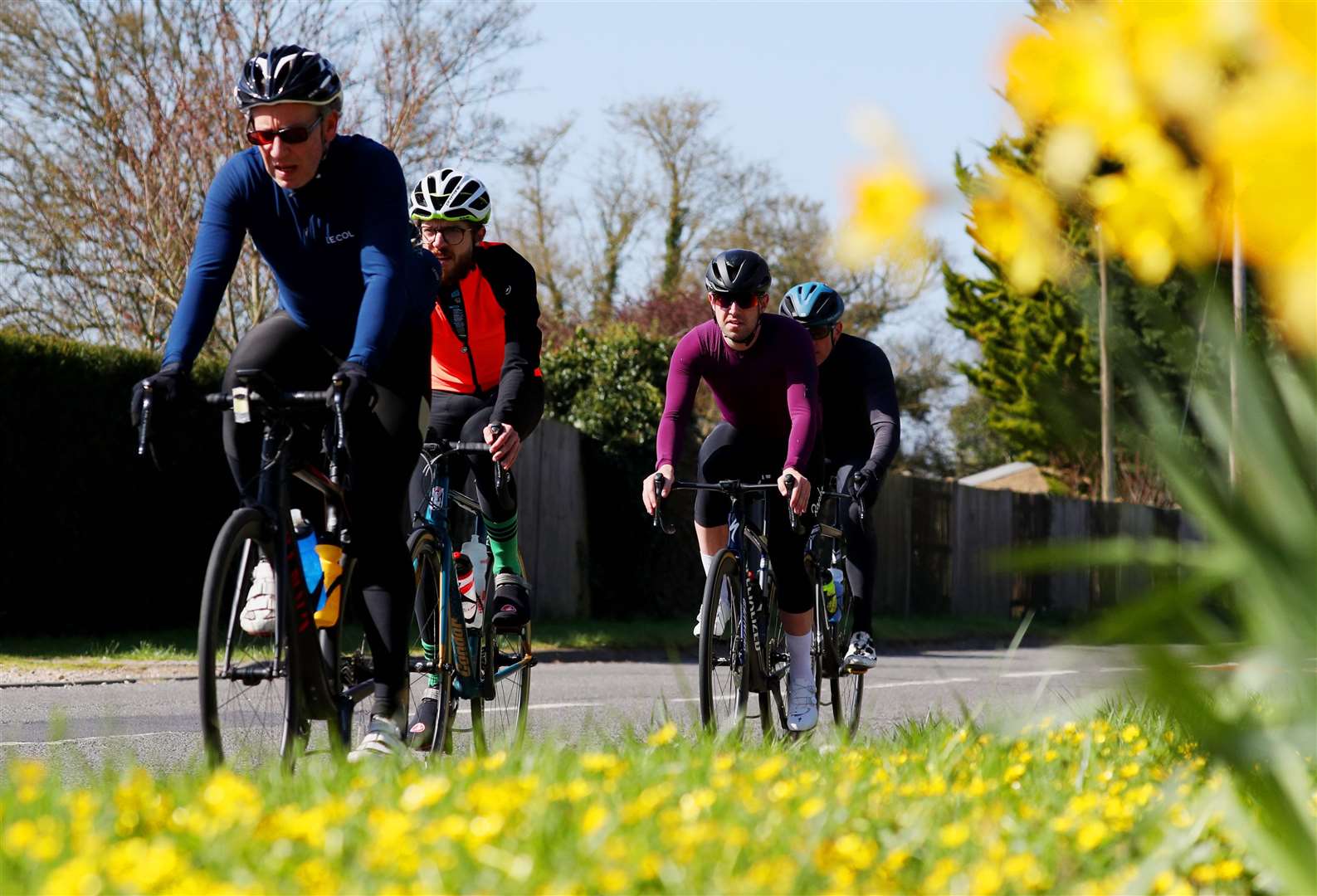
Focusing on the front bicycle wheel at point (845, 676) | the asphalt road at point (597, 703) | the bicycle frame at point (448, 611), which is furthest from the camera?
the front bicycle wheel at point (845, 676)

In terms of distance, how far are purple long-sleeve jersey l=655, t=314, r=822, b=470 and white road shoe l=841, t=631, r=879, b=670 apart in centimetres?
126

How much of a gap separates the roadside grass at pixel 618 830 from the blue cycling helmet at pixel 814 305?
4.02 meters

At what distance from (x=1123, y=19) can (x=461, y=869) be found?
4.90 ft

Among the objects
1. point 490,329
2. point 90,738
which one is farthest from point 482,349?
point 90,738

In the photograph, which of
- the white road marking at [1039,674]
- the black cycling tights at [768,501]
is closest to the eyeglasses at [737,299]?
the black cycling tights at [768,501]

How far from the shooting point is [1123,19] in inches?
61.4

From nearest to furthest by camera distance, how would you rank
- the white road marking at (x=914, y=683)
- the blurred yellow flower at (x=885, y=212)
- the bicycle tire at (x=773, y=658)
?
1. the blurred yellow flower at (x=885, y=212)
2. the bicycle tire at (x=773, y=658)
3. the white road marking at (x=914, y=683)

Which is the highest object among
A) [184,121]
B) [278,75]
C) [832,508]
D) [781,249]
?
[781,249]

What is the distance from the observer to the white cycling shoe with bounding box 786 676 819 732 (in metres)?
6.31

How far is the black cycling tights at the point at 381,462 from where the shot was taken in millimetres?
4359

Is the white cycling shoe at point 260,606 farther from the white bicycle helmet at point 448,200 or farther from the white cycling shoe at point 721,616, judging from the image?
the white cycling shoe at point 721,616

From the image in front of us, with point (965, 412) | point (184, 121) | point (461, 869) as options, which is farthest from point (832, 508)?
point (965, 412)

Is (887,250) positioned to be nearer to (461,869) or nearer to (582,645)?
(461,869)

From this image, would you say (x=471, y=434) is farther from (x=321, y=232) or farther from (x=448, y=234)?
(x=321, y=232)
